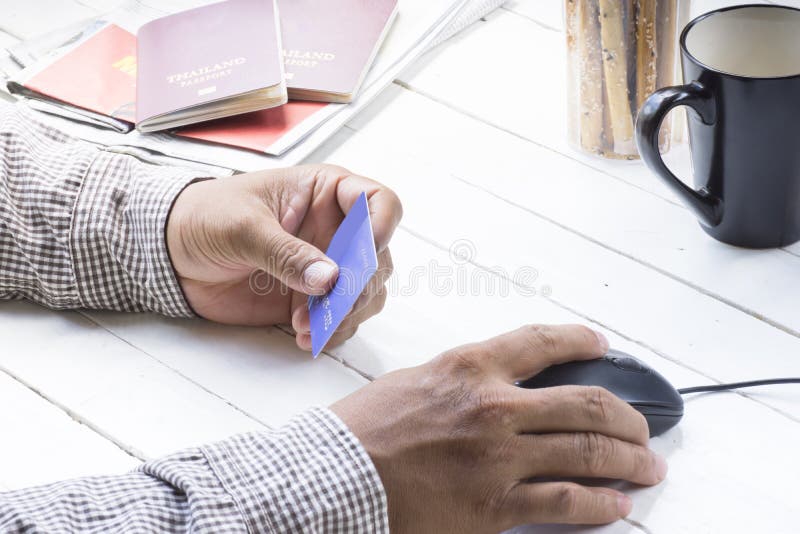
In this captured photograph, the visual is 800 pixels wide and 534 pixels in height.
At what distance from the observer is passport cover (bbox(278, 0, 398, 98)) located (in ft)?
3.40

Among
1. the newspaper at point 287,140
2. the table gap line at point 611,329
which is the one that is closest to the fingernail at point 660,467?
the table gap line at point 611,329

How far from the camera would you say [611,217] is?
2.94 feet

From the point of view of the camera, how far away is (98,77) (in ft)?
3.55

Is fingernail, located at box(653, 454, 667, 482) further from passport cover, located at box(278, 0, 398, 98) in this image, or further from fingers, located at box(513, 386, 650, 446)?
passport cover, located at box(278, 0, 398, 98)

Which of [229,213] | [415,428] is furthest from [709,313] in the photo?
[229,213]

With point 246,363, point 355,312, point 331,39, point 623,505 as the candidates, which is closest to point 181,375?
point 246,363

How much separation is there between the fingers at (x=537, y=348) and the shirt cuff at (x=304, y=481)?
0.13m

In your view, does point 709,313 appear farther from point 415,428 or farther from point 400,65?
point 400,65

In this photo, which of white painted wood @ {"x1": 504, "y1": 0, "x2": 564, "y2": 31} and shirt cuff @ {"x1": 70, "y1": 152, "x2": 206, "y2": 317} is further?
white painted wood @ {"x1": 504, "y1": 0, "x2": 564, "y2": 31}

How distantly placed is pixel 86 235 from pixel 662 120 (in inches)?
20.3

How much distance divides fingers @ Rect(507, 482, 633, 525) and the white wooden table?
0.9 inches

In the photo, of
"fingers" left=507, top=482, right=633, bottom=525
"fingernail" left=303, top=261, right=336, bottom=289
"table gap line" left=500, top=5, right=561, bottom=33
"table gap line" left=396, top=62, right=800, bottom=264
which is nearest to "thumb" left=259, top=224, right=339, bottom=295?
"fingernail" left=303, top=261, right=336, bottom=289

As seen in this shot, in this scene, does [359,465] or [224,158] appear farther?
[224,158]

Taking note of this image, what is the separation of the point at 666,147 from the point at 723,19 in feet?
0.54
